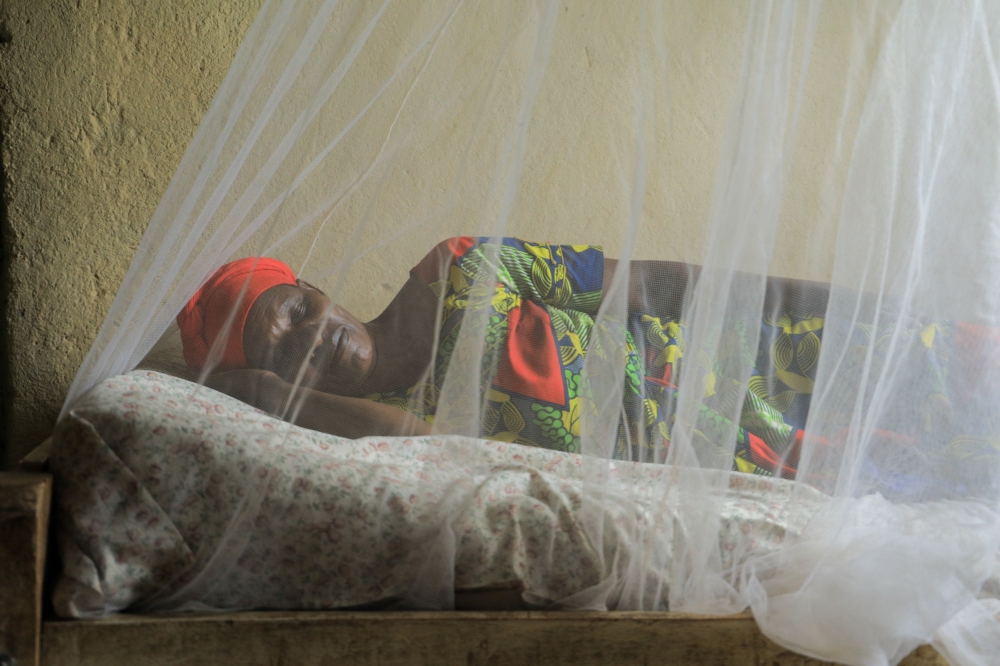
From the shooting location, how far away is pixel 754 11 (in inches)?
42.9

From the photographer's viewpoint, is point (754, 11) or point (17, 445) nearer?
point (754, 11)

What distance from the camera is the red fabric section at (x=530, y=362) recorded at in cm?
119

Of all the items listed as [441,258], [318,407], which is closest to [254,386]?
[318,407]

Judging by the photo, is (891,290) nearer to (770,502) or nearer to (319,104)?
(770,502)

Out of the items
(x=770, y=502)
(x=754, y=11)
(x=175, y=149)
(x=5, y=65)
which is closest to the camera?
(x=754, y=11)

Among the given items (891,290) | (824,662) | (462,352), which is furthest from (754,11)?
(824,662)

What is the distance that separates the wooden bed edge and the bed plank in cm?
3

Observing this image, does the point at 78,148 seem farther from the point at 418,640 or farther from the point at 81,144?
the point at 418,640

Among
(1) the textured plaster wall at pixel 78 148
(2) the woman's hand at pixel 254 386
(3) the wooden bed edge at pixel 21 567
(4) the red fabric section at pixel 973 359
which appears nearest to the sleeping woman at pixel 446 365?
(2) the woman's hand at pixel 254 386

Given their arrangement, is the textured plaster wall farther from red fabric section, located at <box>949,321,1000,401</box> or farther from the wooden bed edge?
red fabric section, located at <box>949,321,1000,401</box>

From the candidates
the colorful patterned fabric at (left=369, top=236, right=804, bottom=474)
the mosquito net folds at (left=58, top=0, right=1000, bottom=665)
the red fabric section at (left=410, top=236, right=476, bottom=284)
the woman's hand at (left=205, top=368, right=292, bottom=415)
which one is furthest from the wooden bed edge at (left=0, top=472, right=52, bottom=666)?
the red fabric section at (left=410, top=236, right=476, bottom=284)

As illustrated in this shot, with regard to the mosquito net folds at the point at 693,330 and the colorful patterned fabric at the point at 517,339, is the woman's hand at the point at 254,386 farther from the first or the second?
the colorful patterned fabric at the point at 517,339

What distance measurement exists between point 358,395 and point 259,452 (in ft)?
0.62

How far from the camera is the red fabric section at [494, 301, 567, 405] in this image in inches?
46.9
